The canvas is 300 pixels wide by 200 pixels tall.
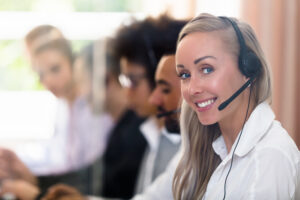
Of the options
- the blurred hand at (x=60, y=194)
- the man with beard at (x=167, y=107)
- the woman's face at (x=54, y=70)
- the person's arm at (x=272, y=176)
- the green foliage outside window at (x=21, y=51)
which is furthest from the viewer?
the green foliage outside window at (x=21, y=51)

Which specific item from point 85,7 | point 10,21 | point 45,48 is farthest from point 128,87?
point 85,7

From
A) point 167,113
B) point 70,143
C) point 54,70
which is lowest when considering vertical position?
point 70,143

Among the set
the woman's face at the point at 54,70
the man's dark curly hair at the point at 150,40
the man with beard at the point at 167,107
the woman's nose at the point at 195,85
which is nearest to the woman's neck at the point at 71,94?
the woman's face at the point at 54,70

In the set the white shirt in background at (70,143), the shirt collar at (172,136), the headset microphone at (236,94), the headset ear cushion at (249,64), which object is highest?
the headset ear cushion at (249,64)

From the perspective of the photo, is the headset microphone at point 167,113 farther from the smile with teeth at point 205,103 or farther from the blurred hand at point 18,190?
the blurred hand at point 18,190

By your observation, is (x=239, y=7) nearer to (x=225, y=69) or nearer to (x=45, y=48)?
(x=225, y=69)

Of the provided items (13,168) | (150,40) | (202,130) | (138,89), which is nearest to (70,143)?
(13,168)

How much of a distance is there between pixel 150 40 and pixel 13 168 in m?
0.64

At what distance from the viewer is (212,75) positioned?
0.62m

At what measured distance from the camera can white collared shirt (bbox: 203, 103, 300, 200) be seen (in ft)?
1.94

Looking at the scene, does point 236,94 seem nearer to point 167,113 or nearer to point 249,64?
point 249,64

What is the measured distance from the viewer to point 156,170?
0.95 m

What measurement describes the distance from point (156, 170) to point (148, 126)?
0.14 metres

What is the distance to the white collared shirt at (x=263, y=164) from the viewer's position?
59 centimetres
